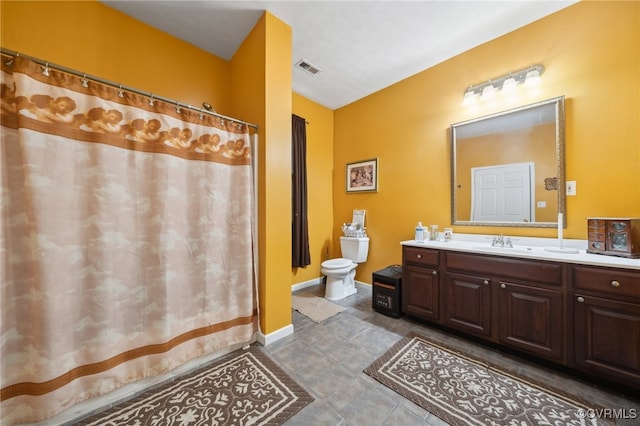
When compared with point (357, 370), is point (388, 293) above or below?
above

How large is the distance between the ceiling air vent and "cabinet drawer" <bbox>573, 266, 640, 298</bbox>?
2.82m

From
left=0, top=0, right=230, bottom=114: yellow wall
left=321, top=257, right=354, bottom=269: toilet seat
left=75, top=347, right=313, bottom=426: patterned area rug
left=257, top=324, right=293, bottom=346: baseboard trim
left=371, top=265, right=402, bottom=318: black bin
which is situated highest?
left=0, top=0, right=230, bottom=114: yellow wall

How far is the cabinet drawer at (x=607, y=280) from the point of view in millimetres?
1259

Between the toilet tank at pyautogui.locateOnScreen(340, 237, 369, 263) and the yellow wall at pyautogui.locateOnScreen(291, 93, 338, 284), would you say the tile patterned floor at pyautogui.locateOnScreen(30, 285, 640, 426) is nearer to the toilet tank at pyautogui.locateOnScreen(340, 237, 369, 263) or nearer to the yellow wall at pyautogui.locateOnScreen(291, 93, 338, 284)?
the toilet tank at pyautogui.locateOnScreen(340, 237, 369, 263)

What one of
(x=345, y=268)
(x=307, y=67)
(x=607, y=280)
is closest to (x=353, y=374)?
(x=345, y=268)

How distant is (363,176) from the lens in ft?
10.3

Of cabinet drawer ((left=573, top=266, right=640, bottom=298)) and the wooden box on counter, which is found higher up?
the wooden box on counter

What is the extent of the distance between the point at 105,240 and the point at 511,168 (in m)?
3.08

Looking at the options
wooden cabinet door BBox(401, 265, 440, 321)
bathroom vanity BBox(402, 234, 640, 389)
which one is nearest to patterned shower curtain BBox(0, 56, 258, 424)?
wooden cabinet door BBox(401, 265, 440, 321)

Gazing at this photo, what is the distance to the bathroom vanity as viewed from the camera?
1.29 meters

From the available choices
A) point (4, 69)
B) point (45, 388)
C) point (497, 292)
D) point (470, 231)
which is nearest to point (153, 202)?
point (4, 69)

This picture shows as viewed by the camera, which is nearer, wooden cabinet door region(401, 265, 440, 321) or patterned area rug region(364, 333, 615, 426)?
patterned area rug region(364, 333, 615, 426)

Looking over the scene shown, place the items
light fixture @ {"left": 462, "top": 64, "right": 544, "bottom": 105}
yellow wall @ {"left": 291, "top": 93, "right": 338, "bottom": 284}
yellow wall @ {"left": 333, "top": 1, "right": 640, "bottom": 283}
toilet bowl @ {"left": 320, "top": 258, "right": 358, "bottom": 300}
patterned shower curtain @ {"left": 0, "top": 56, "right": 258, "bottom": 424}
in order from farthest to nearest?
yellow wall @ {"left": 291, "top": 93, "right": 338, "bottom": 284}, toilet bowl @ {"left": 320, "top": 258, "right": 358, "bottom": 300}, light fixture @ {"left": 462, "top": 64, "right": 544, "bottom": 105}, yellow wall @ {"left": 333, "top": 1, "right": 640, "bottom": 283}, patterned shower curtain @ {"left": 0, "top": 56, "right": 258, "bottom": 424}

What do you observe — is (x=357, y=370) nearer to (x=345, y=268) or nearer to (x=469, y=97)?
(x=345, y=268)
